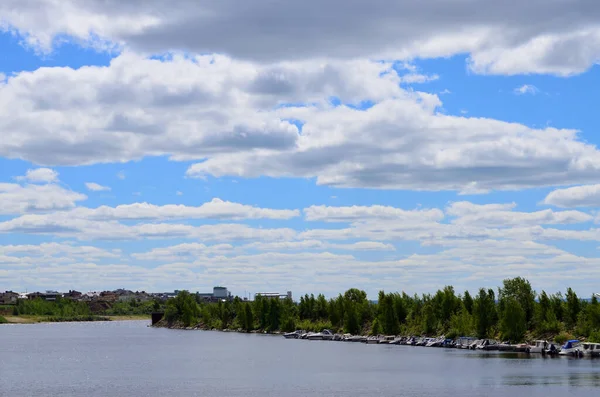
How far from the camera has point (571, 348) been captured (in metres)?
139

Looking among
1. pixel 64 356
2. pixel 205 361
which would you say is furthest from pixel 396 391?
pixel 64 356

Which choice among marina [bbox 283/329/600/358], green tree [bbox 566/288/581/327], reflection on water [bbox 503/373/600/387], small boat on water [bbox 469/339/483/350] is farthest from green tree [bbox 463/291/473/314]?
reflection on water [bbox 503/373/600/387]

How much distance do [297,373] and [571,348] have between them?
46744mm

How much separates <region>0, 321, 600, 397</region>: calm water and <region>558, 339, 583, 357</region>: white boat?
17.6 feet

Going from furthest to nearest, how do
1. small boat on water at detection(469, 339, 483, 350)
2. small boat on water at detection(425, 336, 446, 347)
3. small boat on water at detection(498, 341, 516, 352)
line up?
small boat on water at detection(425, 336, 446, 347) < small boat on water at detection(469, 339, 483, 350) < small boat on water at detection(498, 341, 516, 352)

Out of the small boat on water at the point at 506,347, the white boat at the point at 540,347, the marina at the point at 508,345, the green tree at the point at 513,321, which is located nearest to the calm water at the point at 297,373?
the marina at the point at 508,345

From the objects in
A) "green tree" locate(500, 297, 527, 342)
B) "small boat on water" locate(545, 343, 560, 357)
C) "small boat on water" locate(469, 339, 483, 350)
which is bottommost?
"small boat on water" locate(545, 343, 560, 357)

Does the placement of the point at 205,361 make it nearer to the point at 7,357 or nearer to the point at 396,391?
the point at 7,357

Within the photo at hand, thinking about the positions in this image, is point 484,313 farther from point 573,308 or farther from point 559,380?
point 559,380

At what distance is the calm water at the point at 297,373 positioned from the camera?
317 feet

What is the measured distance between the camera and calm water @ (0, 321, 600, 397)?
9675cm

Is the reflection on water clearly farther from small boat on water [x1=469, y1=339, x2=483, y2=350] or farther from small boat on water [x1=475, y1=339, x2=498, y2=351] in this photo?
small boat on water [x1=469, y1=339, x2=483, y2=350]

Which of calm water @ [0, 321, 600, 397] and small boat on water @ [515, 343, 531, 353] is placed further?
small boat on water @ [515, 343, 531, 353]

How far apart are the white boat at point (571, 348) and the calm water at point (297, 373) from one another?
538 centimetres
